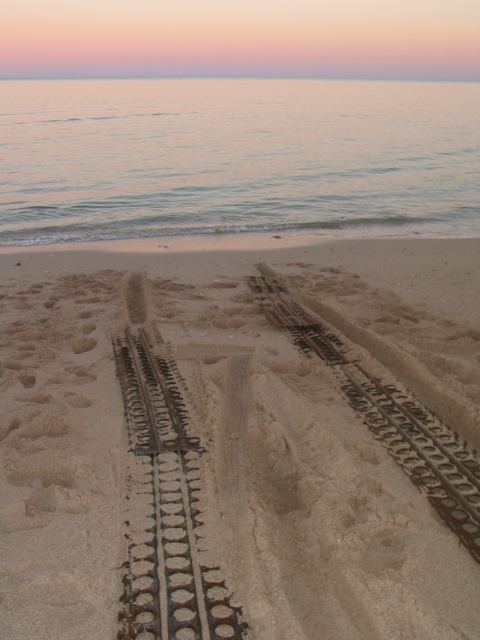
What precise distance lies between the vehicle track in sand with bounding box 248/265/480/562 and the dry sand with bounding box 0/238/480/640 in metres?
0.12

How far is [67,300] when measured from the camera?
7535 mm

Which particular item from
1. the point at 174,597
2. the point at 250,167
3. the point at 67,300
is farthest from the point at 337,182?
the point at 174,597

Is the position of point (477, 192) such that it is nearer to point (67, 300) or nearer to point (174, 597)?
point (67, 300)

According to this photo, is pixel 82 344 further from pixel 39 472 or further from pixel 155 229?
pixel 155 229

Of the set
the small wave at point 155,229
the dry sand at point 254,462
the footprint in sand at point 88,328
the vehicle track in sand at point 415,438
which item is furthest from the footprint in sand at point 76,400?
the small wave at point 155,229

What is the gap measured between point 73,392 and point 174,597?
250 centimetres

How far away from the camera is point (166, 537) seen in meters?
3.11

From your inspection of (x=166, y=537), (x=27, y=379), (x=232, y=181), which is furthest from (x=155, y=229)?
(x=166, y=537)

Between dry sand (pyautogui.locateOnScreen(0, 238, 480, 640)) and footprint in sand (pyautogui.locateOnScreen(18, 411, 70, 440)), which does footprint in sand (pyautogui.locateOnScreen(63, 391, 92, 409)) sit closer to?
dry sand (pyautogui.locateOnScreen(0, 238, 480, 640))

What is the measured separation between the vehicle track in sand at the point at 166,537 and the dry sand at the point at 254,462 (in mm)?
85

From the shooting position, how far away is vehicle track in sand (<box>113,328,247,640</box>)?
2.60 m

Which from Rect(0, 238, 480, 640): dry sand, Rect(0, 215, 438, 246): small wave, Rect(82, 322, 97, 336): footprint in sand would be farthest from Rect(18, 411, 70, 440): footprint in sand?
Rect(0, 215, 438, 246): small wave

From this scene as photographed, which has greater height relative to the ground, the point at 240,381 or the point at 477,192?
the point at 240,381

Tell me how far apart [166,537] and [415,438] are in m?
2.00
